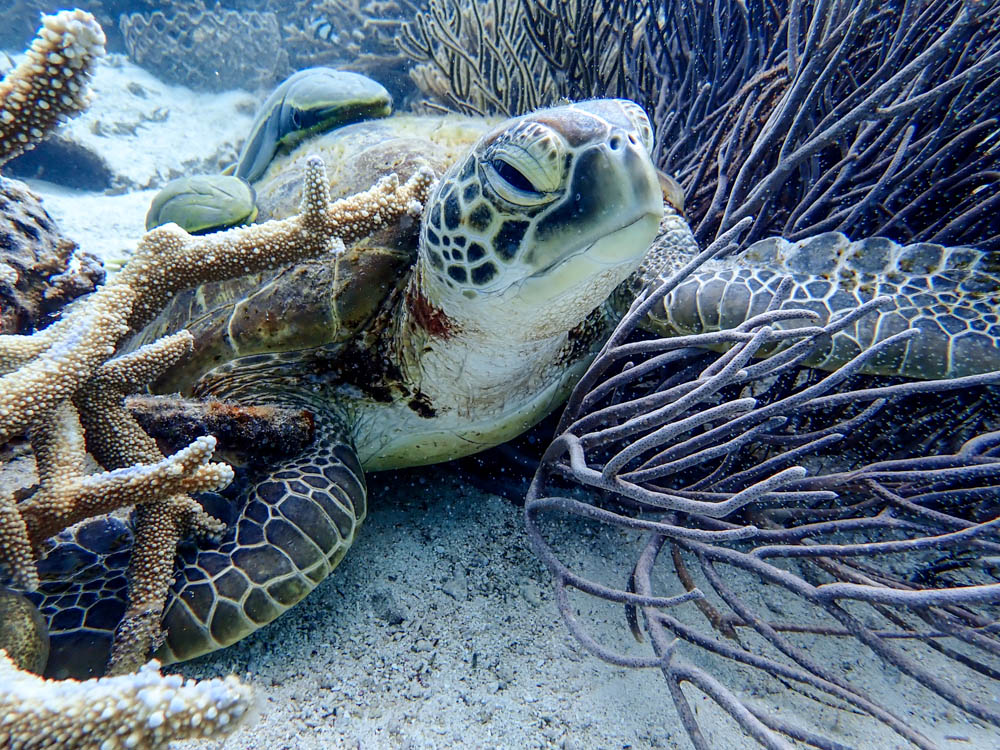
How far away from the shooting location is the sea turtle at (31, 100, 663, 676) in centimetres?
117

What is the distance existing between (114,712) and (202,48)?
33.2 ft

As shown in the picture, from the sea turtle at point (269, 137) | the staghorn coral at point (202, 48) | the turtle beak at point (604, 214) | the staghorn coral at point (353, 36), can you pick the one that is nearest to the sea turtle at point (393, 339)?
the turtle beak at point (604, 214)

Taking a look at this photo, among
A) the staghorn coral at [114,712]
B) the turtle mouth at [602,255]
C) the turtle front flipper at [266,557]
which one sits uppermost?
the turtle mouth at [602,255]

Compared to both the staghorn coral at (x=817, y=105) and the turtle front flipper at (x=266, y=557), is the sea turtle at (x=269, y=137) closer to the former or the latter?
the staghorn coral at (x=817, y=105)

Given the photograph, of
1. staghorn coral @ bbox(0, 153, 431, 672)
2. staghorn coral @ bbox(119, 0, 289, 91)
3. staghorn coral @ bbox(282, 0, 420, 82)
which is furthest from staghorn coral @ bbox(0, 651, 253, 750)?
staghorn coral @ bbox(119, 0, 289, 91)

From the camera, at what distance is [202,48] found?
313 inches

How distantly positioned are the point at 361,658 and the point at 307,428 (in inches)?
30.5

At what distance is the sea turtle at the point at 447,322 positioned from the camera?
1.18 meters

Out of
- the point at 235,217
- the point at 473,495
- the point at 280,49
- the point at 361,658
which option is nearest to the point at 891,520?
the point at 473,495

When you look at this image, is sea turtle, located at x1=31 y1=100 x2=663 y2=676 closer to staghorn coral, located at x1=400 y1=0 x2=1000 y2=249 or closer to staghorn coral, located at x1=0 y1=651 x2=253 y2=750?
staghorn coral, located at x1=0 y1=651 x2=253 y2=750

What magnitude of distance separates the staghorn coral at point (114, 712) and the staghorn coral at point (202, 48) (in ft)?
30.8

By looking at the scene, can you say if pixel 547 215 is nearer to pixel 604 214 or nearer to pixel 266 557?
pixel 604 214

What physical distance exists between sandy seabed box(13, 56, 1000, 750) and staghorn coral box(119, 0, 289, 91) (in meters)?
8.89

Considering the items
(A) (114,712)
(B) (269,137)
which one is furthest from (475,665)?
(B) (269,137)
